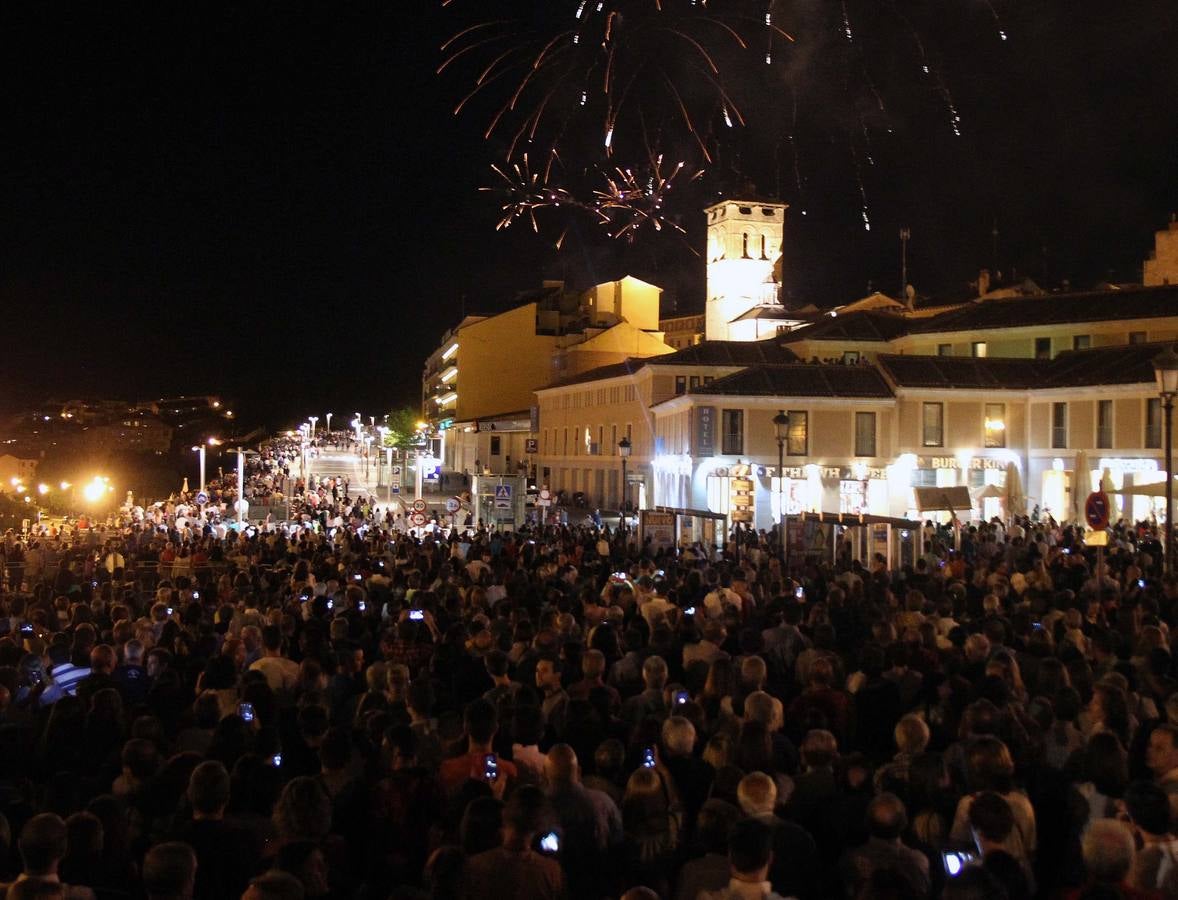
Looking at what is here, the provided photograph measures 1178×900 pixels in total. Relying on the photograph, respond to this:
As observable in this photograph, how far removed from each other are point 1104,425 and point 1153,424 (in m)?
1.85

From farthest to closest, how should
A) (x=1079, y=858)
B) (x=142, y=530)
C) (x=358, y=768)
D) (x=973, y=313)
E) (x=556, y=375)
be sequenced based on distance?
(x=556, y=375) → (x=973, y=313) → (x=142, y=530) → (x=358, y=768) → (x=1079, y=858)

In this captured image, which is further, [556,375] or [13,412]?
[13,412]

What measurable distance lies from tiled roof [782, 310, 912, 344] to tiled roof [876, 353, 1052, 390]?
760 cm

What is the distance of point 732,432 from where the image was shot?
39406mm

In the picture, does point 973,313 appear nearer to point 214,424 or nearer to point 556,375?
point 556,375

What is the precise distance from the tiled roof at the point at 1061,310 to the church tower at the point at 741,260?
84.5 feet

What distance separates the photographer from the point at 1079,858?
17.4 feet

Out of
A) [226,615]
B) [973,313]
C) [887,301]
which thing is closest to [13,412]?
[887,301]

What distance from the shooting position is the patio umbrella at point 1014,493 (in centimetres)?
3794

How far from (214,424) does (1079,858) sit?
6916 inches

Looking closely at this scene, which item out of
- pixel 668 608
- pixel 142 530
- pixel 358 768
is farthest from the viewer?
pixel 142 530

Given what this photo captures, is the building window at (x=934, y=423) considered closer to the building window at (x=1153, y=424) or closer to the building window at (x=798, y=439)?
the building window at (x=798, y=439)

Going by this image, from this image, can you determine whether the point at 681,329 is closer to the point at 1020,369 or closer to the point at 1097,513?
the point at 1020,369

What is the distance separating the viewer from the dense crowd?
452 centimetres
